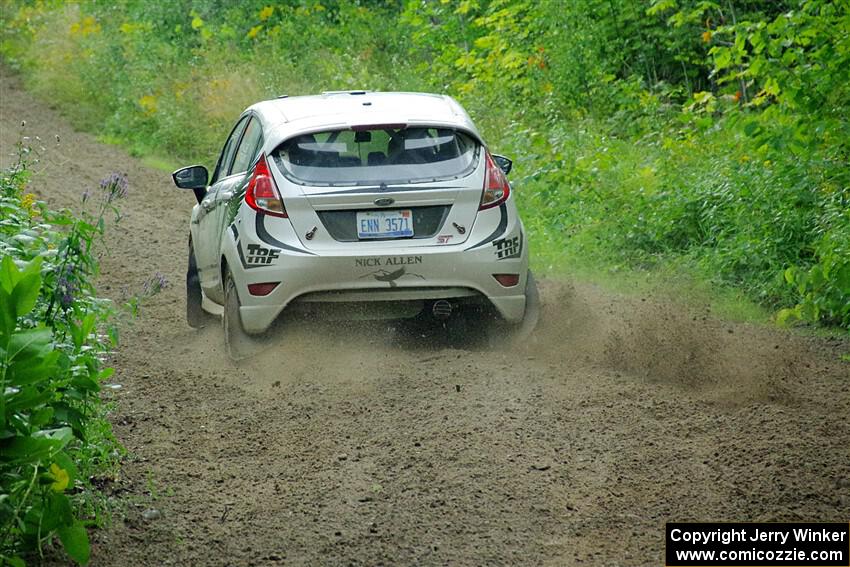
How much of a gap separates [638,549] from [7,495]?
7.73ft

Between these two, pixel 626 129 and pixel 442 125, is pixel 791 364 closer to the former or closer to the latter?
pixel 442 125

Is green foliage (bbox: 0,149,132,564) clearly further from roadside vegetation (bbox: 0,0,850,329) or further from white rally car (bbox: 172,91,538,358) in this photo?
roadside vegetation (bbox: 0,0,850,329)

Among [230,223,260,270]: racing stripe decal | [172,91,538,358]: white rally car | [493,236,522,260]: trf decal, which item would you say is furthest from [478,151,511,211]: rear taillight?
[230,223,260,270]: racing stripe decal

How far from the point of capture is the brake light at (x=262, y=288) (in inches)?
324

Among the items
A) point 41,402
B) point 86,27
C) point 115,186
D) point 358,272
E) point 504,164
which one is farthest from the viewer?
point 86,27

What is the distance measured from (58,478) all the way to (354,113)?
173 inches

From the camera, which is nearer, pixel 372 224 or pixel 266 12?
pixel 372 224

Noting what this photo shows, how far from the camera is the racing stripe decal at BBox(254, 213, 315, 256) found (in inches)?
322

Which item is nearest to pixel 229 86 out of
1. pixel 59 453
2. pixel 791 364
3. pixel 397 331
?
pixel 397 331

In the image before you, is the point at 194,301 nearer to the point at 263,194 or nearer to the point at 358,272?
the point at 263,194

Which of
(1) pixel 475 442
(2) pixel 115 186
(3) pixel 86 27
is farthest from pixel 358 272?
(3) pixel 86 27

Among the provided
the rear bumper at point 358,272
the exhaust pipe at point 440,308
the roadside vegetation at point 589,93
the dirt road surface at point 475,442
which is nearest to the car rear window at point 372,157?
the rear bumper at point 358,272

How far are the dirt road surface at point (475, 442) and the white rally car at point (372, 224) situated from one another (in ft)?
1.28

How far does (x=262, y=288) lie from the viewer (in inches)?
326
